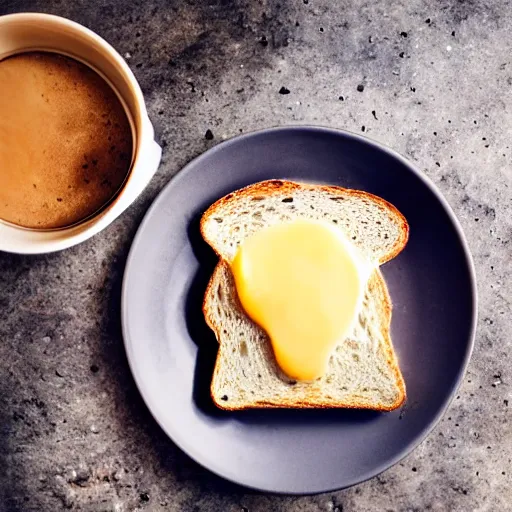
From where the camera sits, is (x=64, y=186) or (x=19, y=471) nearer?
(x=64, y=186)

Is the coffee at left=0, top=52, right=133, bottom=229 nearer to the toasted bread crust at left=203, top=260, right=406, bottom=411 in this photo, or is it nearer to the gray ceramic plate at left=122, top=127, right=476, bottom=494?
the gray ceramic plate at left=122, top=127, right=476, bottom=494

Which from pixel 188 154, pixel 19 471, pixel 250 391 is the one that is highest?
pixel 188 154

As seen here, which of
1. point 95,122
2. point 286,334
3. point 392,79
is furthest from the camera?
point 392,79

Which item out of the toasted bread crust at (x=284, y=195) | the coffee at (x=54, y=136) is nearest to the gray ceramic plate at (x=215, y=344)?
the toasted bread crust at (x=284, y=195)

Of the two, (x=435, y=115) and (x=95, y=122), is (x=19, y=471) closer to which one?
(x=95, y=122)

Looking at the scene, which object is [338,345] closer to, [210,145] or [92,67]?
[210,145]

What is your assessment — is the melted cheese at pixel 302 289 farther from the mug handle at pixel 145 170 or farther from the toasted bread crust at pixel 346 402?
the mug handle at pixel 145 170

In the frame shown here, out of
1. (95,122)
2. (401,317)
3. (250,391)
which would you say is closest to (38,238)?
(95,122)
